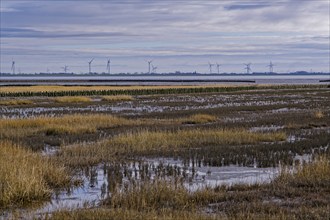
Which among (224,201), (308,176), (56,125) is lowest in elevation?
(224,201)

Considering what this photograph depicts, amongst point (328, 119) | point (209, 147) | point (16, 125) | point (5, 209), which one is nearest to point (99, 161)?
point (209, 147)

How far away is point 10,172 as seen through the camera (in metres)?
12.9

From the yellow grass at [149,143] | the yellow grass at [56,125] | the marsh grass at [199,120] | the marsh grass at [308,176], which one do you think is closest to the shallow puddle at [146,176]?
the marsh grass at [308,176]

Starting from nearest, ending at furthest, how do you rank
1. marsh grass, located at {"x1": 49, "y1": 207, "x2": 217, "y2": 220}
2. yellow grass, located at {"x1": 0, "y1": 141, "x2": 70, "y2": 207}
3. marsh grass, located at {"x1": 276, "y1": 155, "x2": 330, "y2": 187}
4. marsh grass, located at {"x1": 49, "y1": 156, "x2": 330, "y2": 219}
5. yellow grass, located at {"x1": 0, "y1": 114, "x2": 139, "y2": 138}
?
marsh grass, located at {"x1": 49, "y1": 207, "x2": 217, "y2": 220}
marsh grass, located at {"x1": 49, "y1": 156, "x2": 330, "y2": 219}
yellow grass, located at {"x1": 0, "y1": 141, "x2": 70, "y2": 207}
marsh grass, located at {"x1": 276, "y1": 155, "x2": 330, "y2": 187}
yellow grass, located at {"x1": 0, "y1": 114, "x2": 139, "y2": 138}

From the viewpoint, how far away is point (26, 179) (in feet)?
40.7

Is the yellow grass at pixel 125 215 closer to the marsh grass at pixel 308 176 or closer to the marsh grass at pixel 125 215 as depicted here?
the marsh grass at pixel 125 215

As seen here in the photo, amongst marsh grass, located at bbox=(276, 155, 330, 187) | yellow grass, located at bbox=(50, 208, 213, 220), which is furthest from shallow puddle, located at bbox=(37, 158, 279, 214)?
yellow grass, located at bbox=(50, 208, 213, 220)

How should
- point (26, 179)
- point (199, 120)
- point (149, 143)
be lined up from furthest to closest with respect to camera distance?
point (199, 120)
point (149, 143)
point (26, 179)

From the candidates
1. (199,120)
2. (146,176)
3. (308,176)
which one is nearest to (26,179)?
(146,176)

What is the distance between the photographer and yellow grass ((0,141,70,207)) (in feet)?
39.6

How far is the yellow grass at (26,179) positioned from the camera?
12078 mm

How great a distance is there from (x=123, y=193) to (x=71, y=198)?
1.42 meters

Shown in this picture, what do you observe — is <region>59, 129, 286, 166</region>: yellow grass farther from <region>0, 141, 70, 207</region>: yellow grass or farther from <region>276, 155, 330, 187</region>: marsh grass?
<region>276, 155, 330, 187</region>: marsh grass

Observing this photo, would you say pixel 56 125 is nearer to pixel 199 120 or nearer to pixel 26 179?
pixel 199 120
